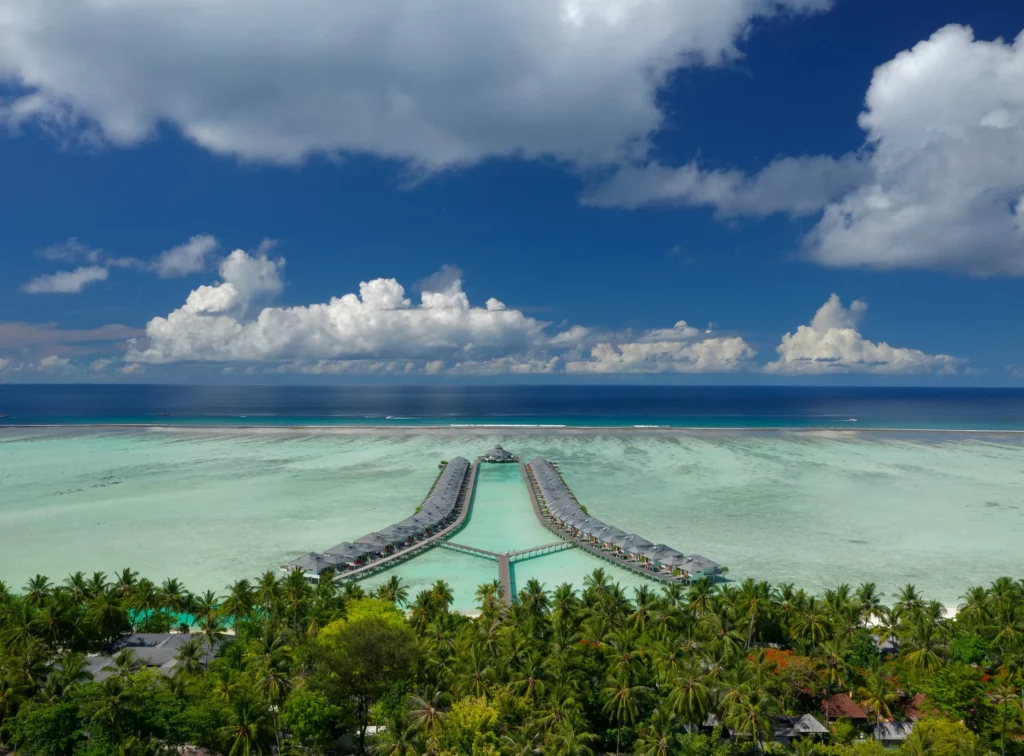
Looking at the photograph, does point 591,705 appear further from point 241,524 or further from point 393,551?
point 241,524

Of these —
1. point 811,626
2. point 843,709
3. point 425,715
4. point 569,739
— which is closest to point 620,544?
point 811,626

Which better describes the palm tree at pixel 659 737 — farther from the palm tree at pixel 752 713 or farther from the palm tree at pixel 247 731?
the palm tree at pixel 247 731

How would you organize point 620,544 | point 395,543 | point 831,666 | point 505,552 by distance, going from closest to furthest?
point 831,666 → point 620,544 → point 395,543 → point 505,552

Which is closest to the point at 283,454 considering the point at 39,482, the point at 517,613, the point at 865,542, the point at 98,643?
the point at 39,482

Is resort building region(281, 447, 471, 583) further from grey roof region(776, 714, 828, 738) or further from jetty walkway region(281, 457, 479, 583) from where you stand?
grey roof region(776, 714, 828, 738)

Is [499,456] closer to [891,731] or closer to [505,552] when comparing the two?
[505,552]
